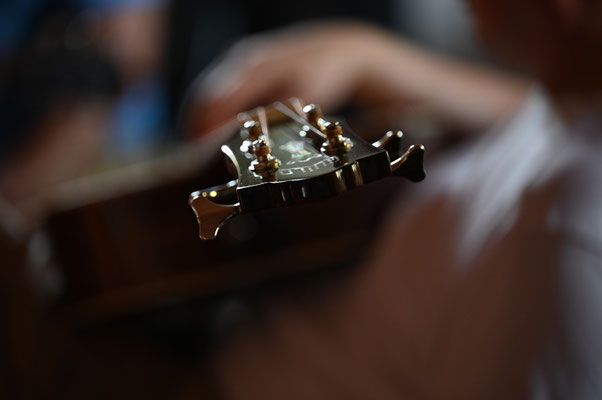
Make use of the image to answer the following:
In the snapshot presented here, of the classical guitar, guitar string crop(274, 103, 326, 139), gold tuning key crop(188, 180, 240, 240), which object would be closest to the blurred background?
the classical guitar

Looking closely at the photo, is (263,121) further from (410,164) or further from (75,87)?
(75,87)

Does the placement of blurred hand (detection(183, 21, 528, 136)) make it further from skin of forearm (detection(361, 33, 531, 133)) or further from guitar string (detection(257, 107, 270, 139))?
guitar string (detection(257, 107, 270, 139))

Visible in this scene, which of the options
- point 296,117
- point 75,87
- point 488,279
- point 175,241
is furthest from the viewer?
point 75,87

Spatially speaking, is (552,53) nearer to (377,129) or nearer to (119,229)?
(377,129)

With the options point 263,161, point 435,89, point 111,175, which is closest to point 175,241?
point 111,175

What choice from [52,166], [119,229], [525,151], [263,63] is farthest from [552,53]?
[52,166]

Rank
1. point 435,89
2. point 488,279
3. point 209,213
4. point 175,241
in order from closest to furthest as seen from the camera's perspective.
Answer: point 209,213 → point 488,279 → point 175,241 → point 435,89
